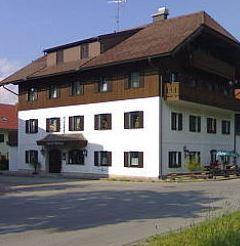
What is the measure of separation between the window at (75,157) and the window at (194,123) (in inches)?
332

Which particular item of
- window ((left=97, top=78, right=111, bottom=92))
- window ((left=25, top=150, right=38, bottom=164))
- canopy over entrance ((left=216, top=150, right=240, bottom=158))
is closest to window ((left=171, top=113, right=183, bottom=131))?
window ((left=97, top=78, right=111, bottom=92))

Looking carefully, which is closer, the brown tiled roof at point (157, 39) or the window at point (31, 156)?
the brown tiled roof at point (157, 39)

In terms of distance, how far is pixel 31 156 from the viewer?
47.0 metres

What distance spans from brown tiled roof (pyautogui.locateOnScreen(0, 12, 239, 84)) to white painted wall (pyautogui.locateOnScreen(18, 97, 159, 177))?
299cm

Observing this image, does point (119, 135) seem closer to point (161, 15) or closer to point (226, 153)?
point (226, 153)

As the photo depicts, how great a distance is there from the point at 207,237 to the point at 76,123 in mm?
33571

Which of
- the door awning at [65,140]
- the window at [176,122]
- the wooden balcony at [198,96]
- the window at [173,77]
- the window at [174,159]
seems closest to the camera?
the wooden balcony at [198,96]

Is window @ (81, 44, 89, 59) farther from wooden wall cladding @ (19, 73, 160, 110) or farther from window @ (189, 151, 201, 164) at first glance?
window @ (189, 151, 201, 164)

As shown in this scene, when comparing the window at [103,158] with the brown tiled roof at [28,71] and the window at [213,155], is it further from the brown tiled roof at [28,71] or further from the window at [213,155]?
the brown tiled roof at [28,71]

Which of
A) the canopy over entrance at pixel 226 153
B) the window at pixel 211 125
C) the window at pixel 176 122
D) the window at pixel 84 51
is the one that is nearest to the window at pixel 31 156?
the window at pixel 84 51

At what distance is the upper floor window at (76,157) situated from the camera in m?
42.2

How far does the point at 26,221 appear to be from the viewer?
1438 cm

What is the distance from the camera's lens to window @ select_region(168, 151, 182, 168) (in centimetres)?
3809

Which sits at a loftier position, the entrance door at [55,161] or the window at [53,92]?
the window at [53,92]
